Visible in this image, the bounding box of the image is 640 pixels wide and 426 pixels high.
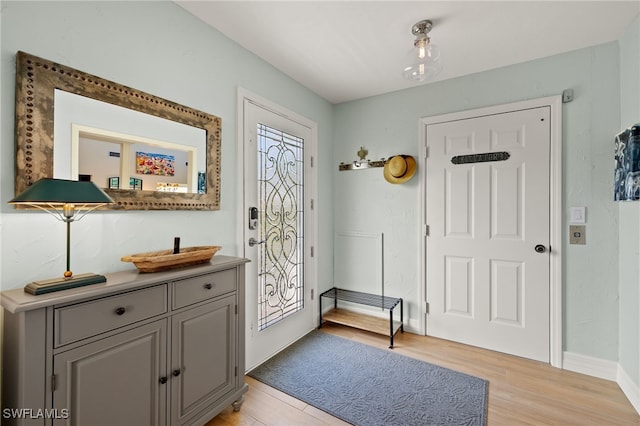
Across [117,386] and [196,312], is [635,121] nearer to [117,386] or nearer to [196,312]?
[196,312]

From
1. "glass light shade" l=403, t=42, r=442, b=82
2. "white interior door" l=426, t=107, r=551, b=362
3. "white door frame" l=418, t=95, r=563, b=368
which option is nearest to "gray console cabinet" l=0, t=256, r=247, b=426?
"glass light shade" l=403, t=42, r=442, b=82

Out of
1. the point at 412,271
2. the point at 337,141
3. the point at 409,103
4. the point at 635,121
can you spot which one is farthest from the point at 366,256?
the point at 635,121

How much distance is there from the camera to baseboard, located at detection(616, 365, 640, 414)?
5.96 ft

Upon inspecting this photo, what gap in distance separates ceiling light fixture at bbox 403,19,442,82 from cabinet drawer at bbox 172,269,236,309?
6.05 feet

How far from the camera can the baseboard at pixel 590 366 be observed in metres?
2.12

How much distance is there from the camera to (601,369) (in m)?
2.15

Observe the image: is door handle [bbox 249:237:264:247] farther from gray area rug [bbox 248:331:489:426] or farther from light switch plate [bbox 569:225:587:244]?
light switch plate [bbox 569:225:587:244]

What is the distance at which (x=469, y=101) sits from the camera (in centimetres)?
268

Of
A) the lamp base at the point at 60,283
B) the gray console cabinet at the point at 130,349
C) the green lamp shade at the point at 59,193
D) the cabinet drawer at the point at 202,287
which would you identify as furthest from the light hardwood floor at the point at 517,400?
the green lamp shade at the point at 59,193

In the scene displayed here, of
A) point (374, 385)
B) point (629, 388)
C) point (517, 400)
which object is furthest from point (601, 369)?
point (374, 385)

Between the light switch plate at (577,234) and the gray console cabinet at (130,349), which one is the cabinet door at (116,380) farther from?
the light switch plate at (577,234)

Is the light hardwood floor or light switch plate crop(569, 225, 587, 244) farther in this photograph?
light switch plate crop(569, 225, 587, 244)

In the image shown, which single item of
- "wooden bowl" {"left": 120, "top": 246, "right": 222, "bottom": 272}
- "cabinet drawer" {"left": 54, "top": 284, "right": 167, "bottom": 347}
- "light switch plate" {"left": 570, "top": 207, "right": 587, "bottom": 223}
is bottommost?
"cabinet drawer" {"left": 54, "top": 284, "right": 167, "bottom": 347}

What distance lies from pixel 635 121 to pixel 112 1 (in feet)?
10.7
